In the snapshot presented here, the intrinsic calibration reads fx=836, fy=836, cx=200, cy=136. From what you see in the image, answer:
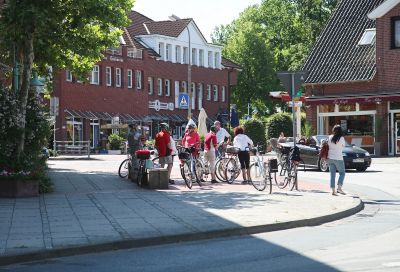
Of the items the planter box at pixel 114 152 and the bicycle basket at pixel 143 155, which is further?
the planter box at pixel 114 152

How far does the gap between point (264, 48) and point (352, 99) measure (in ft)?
129

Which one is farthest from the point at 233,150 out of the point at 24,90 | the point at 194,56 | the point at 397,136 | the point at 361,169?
the point at 194,56

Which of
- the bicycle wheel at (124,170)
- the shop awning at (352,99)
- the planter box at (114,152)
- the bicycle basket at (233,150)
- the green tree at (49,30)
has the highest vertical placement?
the green tree at (49,30)

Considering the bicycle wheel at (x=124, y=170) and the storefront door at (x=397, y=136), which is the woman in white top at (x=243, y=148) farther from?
the storefront door at (x=397, y=136)

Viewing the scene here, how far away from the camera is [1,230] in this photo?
1277cm

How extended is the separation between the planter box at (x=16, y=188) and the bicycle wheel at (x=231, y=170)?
6801mm

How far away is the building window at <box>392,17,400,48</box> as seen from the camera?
147 ft

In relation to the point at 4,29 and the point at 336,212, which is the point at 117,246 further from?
the point at 4,29

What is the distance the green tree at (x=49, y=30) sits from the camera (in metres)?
20.4

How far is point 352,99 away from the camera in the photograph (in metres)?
46.1

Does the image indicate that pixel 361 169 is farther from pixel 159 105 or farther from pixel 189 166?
pixel 159 105

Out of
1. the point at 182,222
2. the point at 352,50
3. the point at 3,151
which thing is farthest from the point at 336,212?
the point at 352,50

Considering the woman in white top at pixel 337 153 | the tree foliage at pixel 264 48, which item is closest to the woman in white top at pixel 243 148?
the woman in white top at pixel 337 153

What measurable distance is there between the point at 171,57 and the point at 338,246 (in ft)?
212
